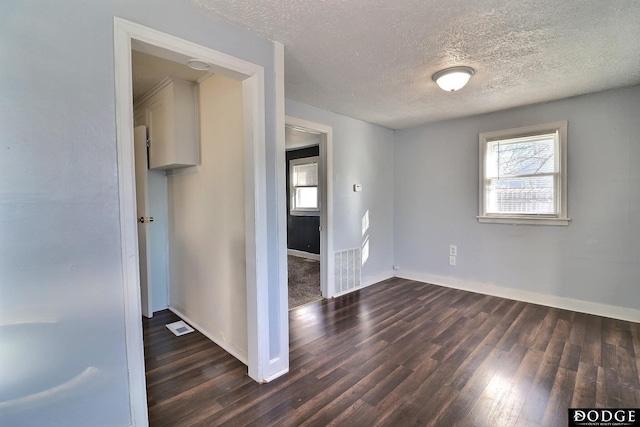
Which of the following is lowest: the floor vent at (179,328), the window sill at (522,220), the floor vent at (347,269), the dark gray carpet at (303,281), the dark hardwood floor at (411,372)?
the dark hardwood floor at (411,372)

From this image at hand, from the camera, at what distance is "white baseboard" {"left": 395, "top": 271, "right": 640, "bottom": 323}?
313cm

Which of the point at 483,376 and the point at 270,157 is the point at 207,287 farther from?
the point at 483,376

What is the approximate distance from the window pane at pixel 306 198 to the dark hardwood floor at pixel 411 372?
3.70 metres

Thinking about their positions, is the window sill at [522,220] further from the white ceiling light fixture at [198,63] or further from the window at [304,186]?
the white ceiling light fixture at [198,63]

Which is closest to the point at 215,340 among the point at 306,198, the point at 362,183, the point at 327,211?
the point at 327,211

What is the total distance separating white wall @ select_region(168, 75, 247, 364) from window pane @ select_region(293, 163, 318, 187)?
12.3ft

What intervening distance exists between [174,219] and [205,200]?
2.72ft

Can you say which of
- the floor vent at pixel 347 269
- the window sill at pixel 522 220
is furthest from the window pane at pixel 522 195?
the floor vent at pixel 347 269

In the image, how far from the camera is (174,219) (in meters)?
3.35

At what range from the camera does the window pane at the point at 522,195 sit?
354 centimetres

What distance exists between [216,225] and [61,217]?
136 cm

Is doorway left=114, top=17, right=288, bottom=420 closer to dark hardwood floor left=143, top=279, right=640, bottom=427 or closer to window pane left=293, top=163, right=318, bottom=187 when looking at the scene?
dark hardwood floor left=143, top=279, right=640, bottom=427

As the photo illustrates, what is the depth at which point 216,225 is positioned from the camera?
2.64m

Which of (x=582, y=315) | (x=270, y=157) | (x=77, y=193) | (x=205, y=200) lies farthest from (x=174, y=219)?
(x=582, y=315)
